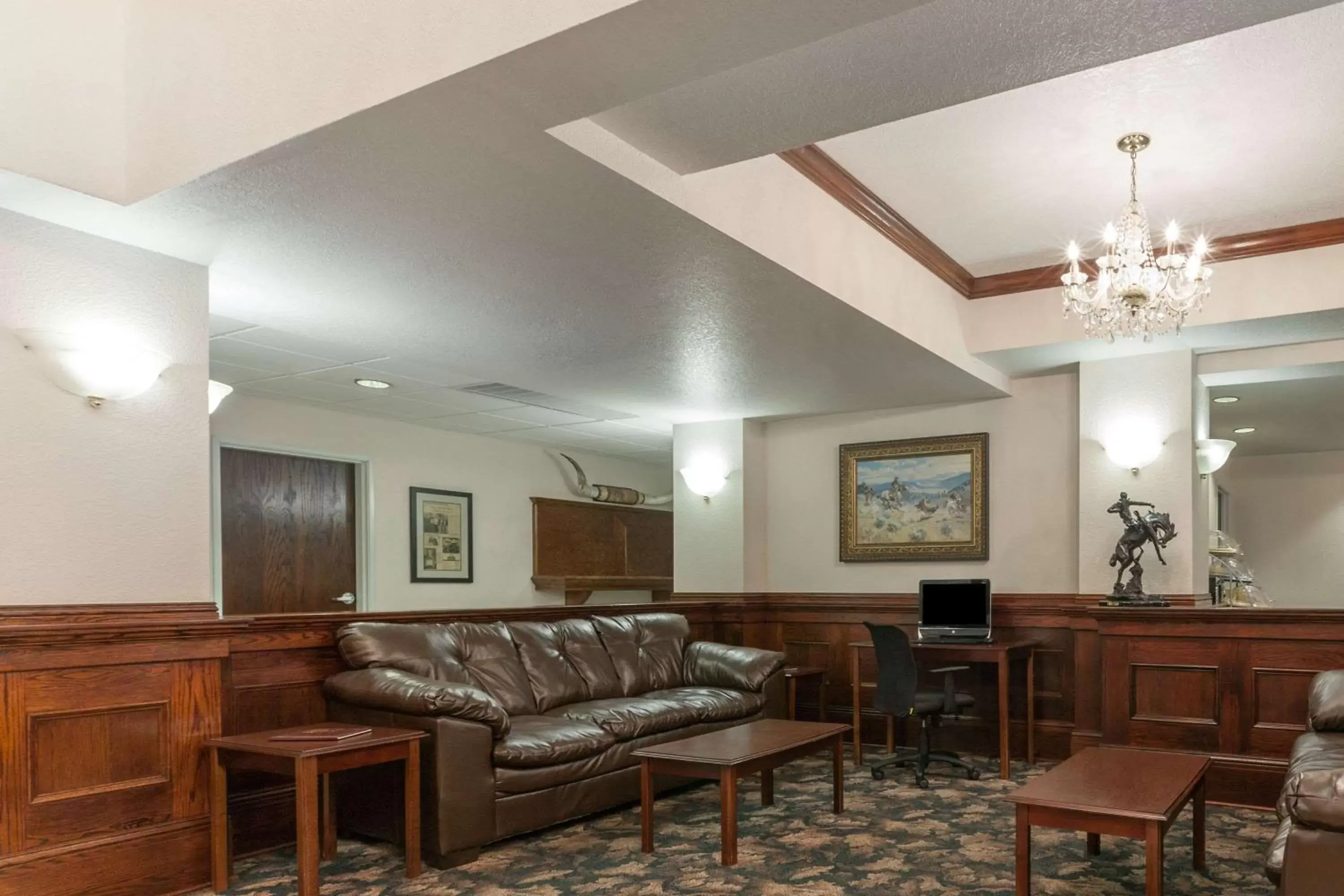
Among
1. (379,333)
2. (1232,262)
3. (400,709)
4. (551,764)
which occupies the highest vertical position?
(1232,262)

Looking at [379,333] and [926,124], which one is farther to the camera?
[379,333]

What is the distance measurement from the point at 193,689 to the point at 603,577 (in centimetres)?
622

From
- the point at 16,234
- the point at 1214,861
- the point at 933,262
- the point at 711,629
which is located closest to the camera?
the point at 16,234

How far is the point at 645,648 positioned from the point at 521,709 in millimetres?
1285

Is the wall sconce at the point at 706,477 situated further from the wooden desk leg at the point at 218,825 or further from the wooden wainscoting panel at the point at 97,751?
the wooden wainscoting panel at the point at 97,751

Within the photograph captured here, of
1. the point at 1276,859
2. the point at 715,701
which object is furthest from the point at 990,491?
the point at 1276,859

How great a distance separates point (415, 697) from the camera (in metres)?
4.04

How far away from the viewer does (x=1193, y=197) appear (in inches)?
184

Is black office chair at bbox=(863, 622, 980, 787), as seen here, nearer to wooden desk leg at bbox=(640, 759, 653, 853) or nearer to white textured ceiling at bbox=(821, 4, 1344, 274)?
wooden desk leg at bbox=(640, 759, 653, 853)

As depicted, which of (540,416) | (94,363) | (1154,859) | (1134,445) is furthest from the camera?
(540,416)

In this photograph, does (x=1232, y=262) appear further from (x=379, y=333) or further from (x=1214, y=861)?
(x=379, y=333)

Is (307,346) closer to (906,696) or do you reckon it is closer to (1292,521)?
(906,696)

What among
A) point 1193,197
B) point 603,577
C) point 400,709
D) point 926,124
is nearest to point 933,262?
point 1193,197

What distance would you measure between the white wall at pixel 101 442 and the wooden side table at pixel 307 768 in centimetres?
61
